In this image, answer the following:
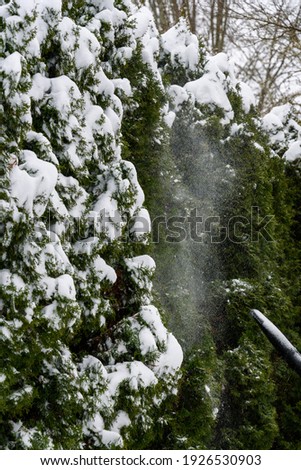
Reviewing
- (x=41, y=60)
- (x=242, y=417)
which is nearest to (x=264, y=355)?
(x=242, y=417)

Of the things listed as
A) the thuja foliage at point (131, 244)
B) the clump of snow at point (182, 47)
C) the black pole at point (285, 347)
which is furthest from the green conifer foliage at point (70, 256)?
the clump of snow at point (182, 47)

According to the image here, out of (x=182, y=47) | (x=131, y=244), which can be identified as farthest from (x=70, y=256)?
(x=182, y=47)

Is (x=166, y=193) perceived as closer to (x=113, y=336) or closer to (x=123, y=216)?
(x=123, y=216)

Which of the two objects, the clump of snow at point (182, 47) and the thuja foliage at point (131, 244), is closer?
the thuja foliage at point (131, 244)

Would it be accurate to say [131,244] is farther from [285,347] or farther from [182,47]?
[182,47]

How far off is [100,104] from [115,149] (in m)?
0.40

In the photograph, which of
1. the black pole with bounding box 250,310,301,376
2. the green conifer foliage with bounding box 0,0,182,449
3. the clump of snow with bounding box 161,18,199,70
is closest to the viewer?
the green conifer foliage with bounding box 0,0,182,449

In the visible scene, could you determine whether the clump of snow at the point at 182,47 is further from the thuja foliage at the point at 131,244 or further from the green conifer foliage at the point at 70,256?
the green conifer foliage at the point at 70,256

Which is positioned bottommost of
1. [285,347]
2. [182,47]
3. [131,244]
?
[285,347]

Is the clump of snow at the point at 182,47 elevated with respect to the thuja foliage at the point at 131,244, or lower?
elevated

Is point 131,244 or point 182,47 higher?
point 182,47

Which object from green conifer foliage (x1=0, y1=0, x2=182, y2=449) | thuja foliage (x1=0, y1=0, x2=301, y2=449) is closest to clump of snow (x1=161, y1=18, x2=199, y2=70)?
thuja foliage (x1=0, y1=0, x2=301, y2=449)

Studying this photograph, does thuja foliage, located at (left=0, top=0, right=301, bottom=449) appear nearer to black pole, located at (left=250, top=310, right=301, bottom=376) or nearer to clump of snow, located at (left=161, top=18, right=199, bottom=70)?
clump of snow, located at (left=161, top=18, right=199, bottom=70)

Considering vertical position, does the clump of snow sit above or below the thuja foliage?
above
